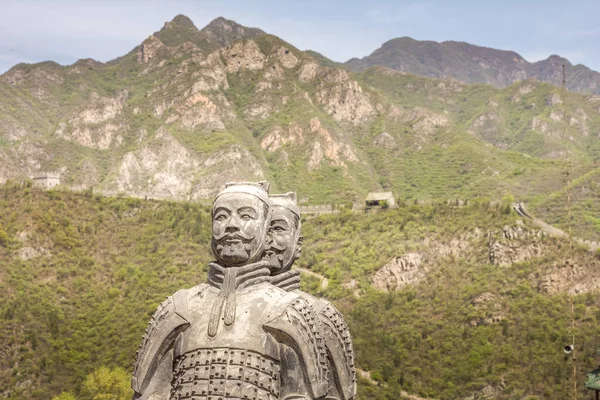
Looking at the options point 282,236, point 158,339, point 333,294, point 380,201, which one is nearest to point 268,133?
point 380,201

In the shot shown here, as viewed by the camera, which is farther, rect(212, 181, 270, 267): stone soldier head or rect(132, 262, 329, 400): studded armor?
rect(212, 181, 270, 267): stone soldier head

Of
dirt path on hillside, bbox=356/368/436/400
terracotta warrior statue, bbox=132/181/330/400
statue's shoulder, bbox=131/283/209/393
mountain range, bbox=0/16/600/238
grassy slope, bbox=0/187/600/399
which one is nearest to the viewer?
terracotta warrior statue, bbox=132/181/330/400

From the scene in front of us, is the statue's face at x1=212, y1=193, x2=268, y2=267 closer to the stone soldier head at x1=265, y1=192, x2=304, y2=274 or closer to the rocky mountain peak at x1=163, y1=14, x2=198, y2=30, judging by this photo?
the stone soldier head at x1=265, y1=192, x2=304, y2=274

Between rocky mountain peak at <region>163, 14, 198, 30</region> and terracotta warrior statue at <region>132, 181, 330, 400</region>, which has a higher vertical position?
rocky mountain peak at <region>163, 14, 198, 30</region>

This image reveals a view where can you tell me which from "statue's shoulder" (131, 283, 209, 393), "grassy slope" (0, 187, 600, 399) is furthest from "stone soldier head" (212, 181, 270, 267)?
"grassy slope" (0, 187, 600, 399)

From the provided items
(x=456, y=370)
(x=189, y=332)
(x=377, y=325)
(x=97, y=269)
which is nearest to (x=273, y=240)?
(x=189, y=332)

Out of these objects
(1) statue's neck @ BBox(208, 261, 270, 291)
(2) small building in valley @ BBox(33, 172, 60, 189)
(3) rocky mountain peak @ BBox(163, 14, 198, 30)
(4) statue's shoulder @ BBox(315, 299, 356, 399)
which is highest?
(3) rocky mountain peak @ BBox(163, 14, 198, 30)

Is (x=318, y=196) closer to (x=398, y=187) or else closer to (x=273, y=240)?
(x=398, y=187)

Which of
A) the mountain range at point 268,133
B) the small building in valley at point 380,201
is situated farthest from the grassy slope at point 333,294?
the mountain range at point 268,133

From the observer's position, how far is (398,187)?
112062mm

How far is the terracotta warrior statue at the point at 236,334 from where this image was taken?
613 cm

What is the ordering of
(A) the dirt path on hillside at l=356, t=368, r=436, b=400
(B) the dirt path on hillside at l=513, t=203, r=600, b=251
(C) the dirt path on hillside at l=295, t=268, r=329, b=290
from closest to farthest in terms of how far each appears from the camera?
1. (A) the dirt path on hillside at l=356, t=368, r=436, b=400
2. (B) the dirt path on hillside at l=513, t=203, r=600, b=251
3. (C) the dirt path on hillside at l=295, t=268, r=329, b=290

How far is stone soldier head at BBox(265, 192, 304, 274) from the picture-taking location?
7453 mm

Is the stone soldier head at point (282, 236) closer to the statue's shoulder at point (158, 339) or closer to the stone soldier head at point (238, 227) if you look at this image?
the stone soldier head at point (238, 227)
